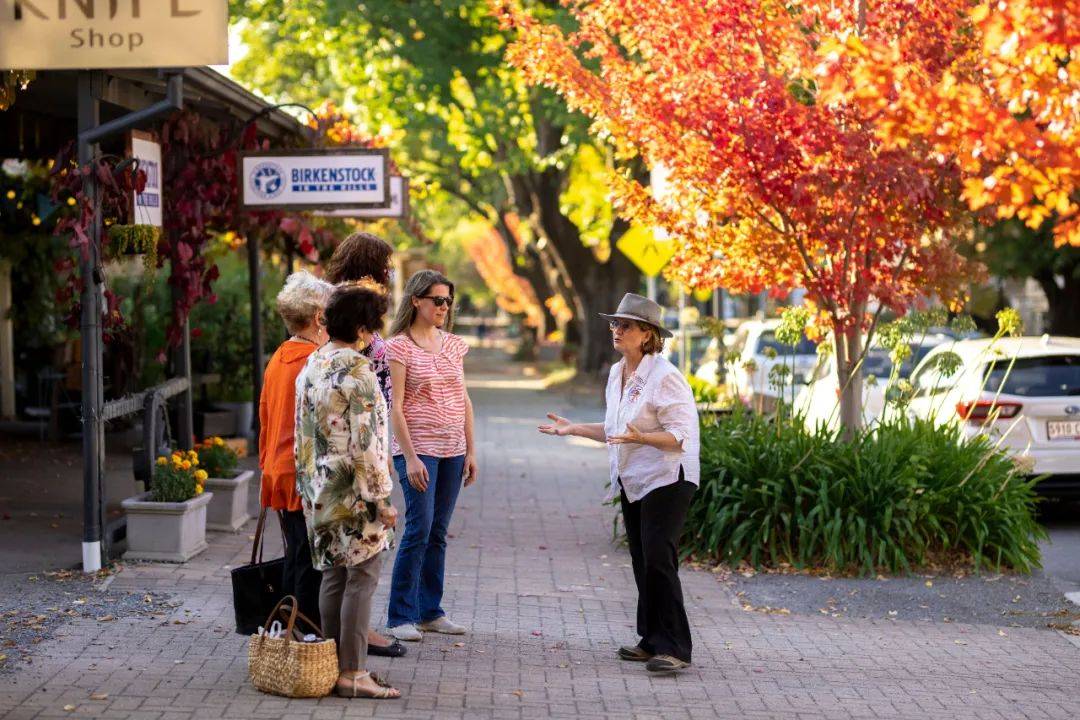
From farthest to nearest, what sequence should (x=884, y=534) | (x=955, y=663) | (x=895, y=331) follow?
(x=895, y=331) → (x=884, y=534) → (x=955, y=663)

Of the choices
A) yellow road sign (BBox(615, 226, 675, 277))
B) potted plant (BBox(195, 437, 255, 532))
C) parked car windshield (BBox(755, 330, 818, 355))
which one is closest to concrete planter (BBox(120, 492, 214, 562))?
potted plant (BBox(195, 437, 255, 532))

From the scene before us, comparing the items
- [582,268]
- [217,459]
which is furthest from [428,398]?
[582,268]

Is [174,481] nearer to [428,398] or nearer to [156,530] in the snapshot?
[156,530]

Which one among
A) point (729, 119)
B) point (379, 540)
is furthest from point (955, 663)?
point (729, 119)

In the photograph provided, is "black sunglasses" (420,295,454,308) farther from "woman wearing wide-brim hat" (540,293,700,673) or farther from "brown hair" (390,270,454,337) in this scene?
"woman wearing wide-brim hat" (540,293,700,673)

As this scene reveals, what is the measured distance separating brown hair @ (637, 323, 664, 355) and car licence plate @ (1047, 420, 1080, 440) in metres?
5.78

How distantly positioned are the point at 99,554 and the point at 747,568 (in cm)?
412

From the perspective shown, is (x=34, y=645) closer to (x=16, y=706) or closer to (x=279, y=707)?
(x=16, y=706)

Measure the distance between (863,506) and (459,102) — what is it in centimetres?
1794

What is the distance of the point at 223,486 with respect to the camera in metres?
10.7

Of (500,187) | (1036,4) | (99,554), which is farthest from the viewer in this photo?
(500,187)

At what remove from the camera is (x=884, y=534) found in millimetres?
9875

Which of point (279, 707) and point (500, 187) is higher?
point (500, 187)

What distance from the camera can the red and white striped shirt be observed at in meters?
7.08
